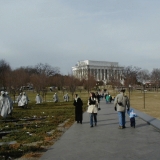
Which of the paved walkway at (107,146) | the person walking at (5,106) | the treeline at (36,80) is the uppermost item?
the treeline at (36,80)

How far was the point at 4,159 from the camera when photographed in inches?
277

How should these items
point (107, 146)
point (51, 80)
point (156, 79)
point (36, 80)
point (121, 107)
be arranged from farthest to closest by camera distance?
point (156, 79) < point (51, 80) < point (36, 80) < point (121, 107) < point (107, 146)

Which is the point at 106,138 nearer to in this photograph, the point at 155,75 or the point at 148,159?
the point at 148,159

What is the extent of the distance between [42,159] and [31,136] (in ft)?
12.1

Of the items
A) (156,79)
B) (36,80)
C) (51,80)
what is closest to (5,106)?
(36,80)

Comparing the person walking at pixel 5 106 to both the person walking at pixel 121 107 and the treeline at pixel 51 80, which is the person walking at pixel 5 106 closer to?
the person walking at pixel 121 107

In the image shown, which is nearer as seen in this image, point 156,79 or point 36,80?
point 36,80

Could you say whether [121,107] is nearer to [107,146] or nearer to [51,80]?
[107,146]

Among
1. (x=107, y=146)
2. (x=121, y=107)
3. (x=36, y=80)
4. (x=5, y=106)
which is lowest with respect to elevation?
(x=107, y=146)

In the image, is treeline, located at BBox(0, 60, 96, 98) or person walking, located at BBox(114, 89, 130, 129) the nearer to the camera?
person walking, located at BBox(114, 89, 130, 129)

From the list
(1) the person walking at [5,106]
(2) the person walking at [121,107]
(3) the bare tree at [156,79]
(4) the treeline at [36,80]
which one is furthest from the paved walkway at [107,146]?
(3) the bare tree at [156,79]

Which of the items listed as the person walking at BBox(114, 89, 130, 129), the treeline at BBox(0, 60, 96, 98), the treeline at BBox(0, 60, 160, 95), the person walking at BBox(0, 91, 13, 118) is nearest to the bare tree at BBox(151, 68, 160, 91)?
the treeline at BBox(0, 60, 160, 95)

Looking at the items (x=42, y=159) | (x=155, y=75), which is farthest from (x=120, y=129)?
(x=155, y=75)

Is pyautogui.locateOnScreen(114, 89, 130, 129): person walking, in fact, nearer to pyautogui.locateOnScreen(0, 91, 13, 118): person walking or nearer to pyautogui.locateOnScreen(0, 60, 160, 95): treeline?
pyautogui.locateOnScreen(0, 91, 13, 118): person walking
